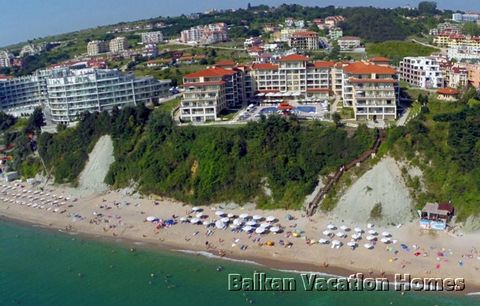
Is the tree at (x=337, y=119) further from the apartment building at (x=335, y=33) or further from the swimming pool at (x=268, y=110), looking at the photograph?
the apartment building at (x=335, y=33)

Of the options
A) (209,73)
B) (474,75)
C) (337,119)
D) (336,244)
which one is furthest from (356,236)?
(474,75)

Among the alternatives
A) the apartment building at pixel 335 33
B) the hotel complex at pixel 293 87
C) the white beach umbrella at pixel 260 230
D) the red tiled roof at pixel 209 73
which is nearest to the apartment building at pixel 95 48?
the apartment building at pixel 335 33

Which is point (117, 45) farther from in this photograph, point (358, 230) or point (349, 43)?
point (358, 230)

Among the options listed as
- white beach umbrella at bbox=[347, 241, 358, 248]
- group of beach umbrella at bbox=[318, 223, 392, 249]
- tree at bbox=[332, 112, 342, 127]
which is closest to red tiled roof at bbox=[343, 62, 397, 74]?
tree at bbox=[332, 112, 342, 127]

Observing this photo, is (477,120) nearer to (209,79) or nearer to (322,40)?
(209,79)

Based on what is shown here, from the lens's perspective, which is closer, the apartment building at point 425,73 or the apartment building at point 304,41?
the apartment building at point 425,73

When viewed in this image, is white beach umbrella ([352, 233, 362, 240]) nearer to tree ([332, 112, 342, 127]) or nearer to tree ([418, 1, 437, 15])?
tree ([332, 112, 342, 127])
